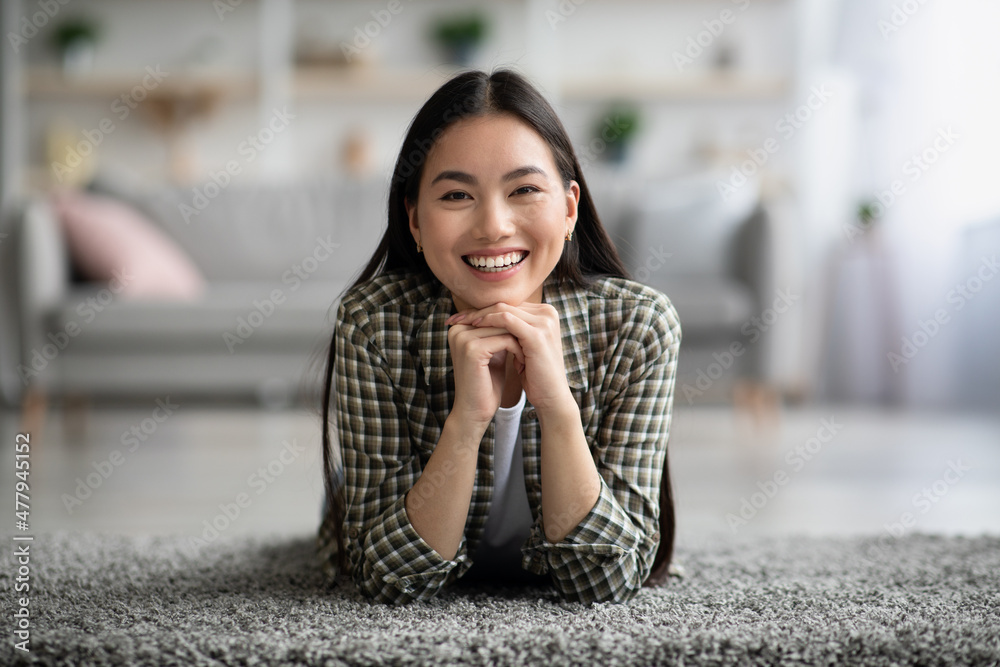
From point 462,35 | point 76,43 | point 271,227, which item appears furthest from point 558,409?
point 76,43

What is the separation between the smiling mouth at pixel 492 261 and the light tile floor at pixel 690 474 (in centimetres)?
79

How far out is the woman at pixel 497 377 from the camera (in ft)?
3.22

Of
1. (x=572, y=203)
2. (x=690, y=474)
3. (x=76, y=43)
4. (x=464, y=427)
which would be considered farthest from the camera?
(x=76, y=43)

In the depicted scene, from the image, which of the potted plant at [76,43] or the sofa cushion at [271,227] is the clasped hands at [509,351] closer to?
the sofa cushion at [271,227]

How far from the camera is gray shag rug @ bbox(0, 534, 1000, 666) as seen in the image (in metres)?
0.88

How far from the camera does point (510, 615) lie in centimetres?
101

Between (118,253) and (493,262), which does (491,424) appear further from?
(118,253)

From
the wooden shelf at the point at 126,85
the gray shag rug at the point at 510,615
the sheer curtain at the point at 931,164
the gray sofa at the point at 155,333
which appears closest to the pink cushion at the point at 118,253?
the gray sofa at the point at 155,333

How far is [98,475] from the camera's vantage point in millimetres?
2197

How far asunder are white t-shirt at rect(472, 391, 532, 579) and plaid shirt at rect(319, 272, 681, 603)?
13 mm

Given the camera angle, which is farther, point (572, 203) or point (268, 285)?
point (268, 285)

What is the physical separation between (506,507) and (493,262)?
0.31 m

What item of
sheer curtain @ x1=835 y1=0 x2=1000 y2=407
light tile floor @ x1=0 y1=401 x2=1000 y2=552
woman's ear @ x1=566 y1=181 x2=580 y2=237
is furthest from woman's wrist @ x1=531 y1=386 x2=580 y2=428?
sheer curtain @ x1=835 y1=0 x2=1000 y2=407

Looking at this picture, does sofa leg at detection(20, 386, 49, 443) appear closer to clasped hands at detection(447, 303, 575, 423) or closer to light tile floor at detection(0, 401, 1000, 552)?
light tile floor at detection(0, 401, 1000, 552)
